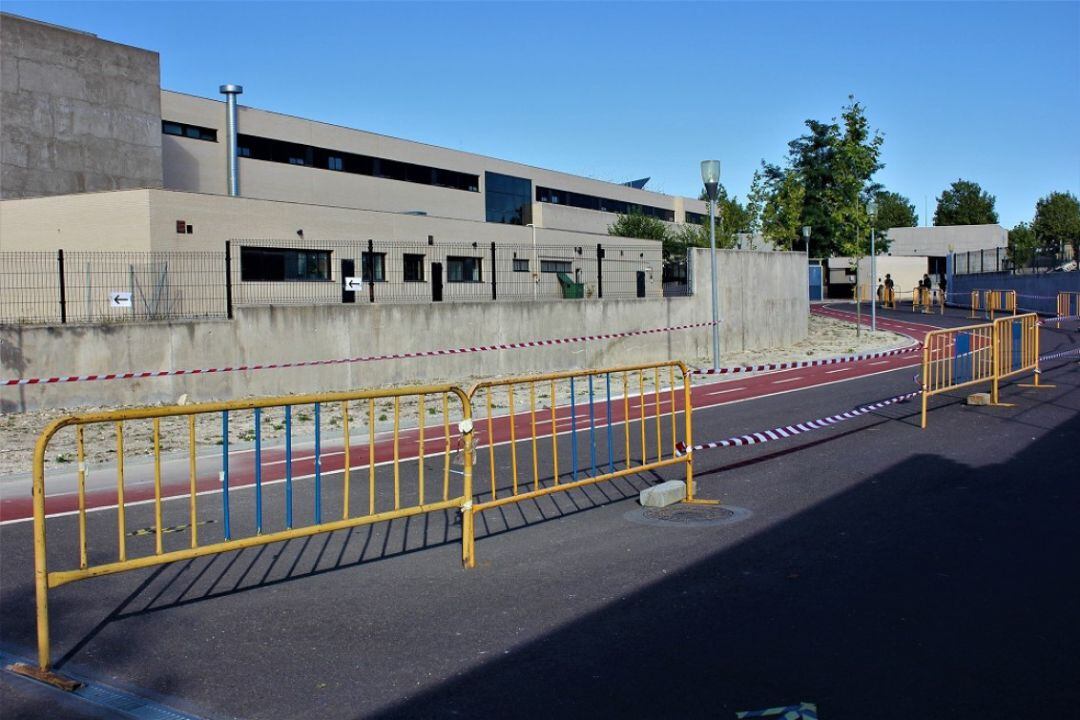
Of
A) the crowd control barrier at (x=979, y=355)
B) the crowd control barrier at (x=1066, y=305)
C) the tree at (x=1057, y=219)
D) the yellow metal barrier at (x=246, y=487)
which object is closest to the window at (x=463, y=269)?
the yellow metal barrier at (x=246, y=487)

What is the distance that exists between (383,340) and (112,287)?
692 centimetres

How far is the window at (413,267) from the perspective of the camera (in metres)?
31.5

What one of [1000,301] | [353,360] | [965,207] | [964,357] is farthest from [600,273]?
[965,207]

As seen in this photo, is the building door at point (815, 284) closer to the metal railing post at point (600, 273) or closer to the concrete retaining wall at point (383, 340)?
the concrete retaining wall at point (383, 340)

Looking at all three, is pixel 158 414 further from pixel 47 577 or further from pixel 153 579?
pixel 153 579

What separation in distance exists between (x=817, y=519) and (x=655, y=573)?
2285mm

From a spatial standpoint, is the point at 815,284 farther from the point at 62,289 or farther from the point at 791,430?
the point at 791,430

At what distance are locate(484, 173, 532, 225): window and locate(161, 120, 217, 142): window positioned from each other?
17.3m

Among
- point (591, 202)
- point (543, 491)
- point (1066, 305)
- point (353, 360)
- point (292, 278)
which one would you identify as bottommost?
point (543, 491)

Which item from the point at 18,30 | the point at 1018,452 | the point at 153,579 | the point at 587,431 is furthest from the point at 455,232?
the point at 153,579

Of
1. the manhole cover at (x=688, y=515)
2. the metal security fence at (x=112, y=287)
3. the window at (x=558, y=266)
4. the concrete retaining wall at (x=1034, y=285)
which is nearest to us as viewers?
the manhole cover at (x=688, y=515)

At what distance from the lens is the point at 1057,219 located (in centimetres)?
9312

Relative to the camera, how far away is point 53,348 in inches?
703

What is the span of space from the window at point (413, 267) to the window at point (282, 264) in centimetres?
321
